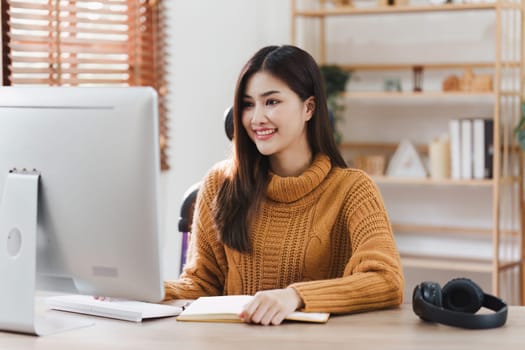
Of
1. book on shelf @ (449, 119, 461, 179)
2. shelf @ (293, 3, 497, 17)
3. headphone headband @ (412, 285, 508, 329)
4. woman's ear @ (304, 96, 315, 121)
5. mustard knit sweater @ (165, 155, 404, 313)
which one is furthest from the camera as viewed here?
book on shelf @ (449, 119, 461, 179)

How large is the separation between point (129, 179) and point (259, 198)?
0.64 m

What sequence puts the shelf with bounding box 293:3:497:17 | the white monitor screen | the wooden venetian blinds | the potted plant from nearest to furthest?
the white monitor screen → the wooden venetian blinds → the shelf with bounding box 293:3:497:17 → the potted plant

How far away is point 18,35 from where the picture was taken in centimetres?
304

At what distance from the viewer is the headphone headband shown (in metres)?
1.76

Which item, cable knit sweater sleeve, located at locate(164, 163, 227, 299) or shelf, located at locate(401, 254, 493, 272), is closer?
cable knit sweater sleeve, located at locate(164, 163, 227, 299)

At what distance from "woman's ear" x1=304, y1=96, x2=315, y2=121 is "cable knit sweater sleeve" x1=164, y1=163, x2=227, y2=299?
27 cm

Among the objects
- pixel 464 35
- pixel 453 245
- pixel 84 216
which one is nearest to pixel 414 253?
pixel 453 245

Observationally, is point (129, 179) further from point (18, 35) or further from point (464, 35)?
point (464, 35)

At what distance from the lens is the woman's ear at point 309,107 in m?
2.28

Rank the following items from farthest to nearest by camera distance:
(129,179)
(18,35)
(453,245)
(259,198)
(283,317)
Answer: (453,245) → (18,35) → (259,198) → (283,317) → (129,179)

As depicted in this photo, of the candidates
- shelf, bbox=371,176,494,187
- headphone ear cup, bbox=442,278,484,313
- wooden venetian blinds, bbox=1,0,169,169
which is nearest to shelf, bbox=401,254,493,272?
shelf, bbox=371,176,494,187

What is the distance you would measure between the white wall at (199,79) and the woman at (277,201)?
1.49 m

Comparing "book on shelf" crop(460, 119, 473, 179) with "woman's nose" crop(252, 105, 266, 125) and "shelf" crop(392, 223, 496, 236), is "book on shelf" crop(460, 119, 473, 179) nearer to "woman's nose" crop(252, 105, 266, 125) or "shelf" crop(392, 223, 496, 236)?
"shelf" crop(392, 223, 496, 236)

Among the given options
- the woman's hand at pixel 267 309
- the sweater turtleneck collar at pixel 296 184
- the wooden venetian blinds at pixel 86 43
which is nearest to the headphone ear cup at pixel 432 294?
the woman's hand at pixel 267 309
